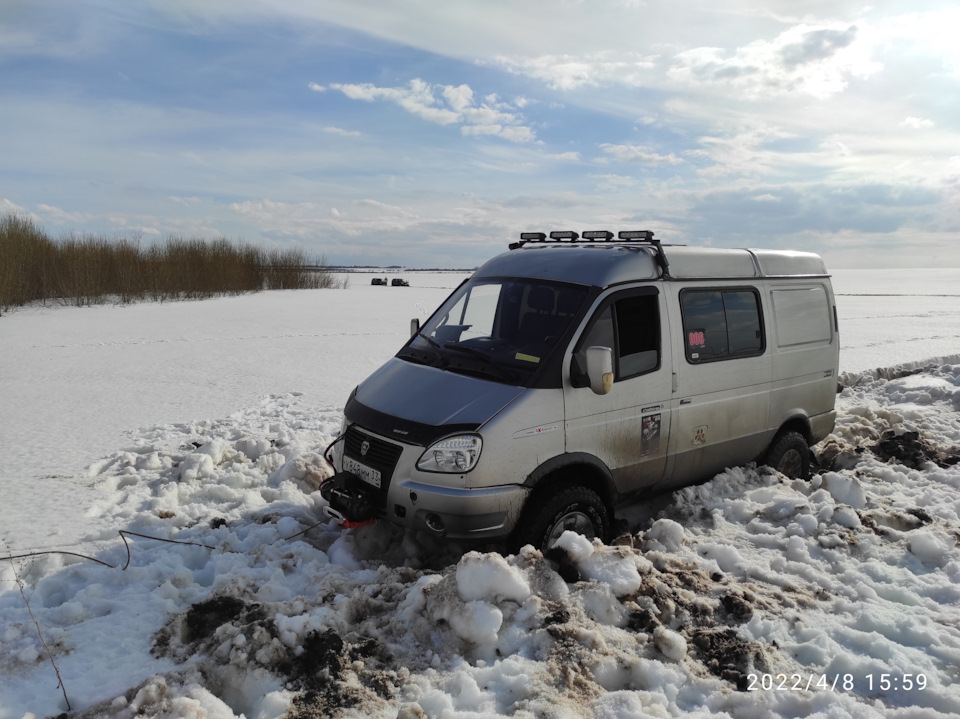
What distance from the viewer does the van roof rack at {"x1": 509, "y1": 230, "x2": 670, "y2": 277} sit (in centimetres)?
548

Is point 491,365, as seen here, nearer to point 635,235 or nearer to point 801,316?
point 635,235

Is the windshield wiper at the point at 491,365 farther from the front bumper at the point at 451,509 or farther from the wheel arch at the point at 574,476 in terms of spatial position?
the front bumper at the point at 451,509

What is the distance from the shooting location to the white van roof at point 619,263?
5.23 m

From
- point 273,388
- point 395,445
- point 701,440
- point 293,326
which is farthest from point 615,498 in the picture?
point 293,326

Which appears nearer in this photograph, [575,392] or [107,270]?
[575,392]

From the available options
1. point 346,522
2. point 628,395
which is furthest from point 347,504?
point 628,395

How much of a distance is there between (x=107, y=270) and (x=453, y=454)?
34.7 metres

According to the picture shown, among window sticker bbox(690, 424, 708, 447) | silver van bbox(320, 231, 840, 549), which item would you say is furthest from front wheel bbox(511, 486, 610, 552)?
window sticker bbox(690, 424, 708, 447)

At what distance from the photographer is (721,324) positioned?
5.88 metres

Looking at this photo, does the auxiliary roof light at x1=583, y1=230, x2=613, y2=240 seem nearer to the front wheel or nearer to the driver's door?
the driver's door

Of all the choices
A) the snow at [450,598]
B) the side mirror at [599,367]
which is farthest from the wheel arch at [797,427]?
the side mirror at [599,367]

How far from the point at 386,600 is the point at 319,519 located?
1515 millimetres

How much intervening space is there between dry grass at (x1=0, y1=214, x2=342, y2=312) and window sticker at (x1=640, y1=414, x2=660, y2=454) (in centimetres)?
2913
